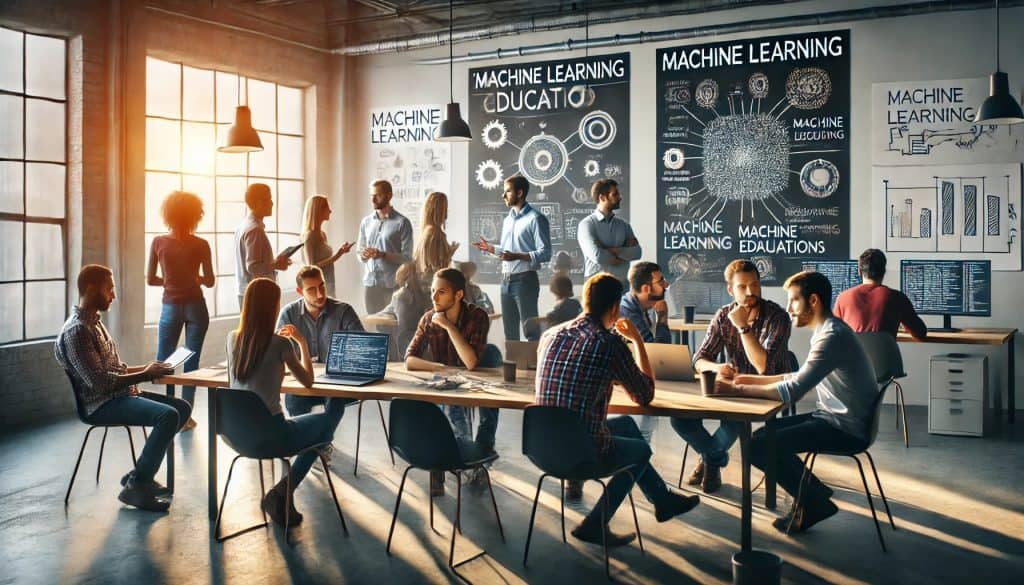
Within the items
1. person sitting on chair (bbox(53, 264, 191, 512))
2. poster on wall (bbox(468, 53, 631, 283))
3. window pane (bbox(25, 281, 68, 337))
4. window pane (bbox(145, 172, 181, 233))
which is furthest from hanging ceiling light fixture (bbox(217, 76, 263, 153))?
person sitting on chair (bbox(53, 264, 191, 512))

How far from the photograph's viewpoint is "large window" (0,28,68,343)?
7617 mm

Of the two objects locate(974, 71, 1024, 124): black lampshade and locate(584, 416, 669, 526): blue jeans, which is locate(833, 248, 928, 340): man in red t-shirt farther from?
locate(584, 416, 669, 526): blue jeans

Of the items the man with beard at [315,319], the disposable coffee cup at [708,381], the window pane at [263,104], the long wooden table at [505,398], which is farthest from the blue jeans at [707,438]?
the window pane at [263,104]

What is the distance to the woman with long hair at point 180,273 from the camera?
23.5 feet

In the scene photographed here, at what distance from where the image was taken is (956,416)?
709 cm

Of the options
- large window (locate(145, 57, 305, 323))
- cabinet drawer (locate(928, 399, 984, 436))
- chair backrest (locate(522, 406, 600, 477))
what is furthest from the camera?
large window (locate(145, 57, 305, 323))

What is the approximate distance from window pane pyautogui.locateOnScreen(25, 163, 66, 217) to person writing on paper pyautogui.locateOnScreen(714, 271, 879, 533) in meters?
5.74

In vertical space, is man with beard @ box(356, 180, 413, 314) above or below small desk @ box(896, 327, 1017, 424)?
above

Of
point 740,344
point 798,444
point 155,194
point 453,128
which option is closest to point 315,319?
point 740,344

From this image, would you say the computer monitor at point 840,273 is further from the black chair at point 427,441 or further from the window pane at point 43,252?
the window pane at point 43,252

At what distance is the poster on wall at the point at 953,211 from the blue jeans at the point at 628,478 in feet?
14.3

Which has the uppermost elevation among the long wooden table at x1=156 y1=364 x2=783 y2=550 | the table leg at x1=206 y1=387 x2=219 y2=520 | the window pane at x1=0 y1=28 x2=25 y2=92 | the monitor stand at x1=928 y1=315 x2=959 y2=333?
the window pane at x1=0 y1=28 x2=25 y2=92

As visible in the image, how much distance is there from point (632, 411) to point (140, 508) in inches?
105

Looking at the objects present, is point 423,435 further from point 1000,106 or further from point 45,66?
point 45,66
